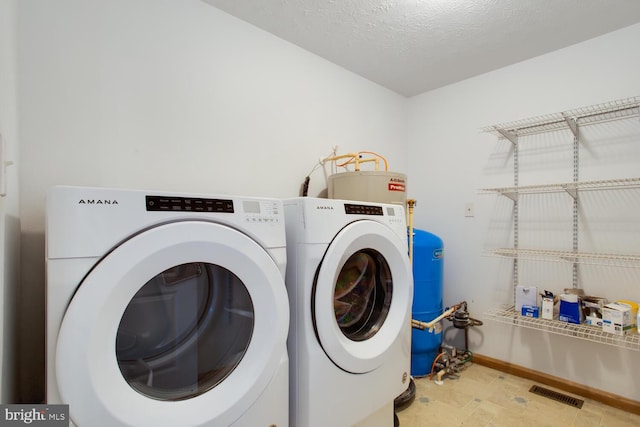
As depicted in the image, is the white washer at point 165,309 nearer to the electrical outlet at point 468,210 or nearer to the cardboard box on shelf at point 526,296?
the cardboard box on shelf at point 526,296

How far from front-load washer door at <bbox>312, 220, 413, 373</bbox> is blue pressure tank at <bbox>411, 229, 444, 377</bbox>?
26.0 inches

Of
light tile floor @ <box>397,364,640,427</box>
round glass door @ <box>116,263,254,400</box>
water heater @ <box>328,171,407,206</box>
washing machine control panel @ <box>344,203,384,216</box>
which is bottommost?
light tile floor @ <box>397,364,640,427</box>

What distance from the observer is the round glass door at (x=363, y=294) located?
1395mm

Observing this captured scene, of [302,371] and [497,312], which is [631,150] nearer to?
[497,312]

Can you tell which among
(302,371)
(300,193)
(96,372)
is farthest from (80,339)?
(300,193)

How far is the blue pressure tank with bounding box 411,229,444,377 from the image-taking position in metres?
2.12

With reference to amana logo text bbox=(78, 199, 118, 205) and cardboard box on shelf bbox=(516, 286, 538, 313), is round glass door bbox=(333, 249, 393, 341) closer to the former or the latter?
amana logo text bbox=(78, 199, 118, 205)

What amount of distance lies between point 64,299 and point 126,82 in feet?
3.45

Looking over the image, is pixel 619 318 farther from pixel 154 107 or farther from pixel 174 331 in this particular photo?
pixel 154 107

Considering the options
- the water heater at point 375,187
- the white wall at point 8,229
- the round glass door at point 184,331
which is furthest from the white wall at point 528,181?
the white wall at point 8,229

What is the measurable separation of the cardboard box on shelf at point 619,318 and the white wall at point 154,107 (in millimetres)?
→ 1722

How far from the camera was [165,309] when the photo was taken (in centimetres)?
99

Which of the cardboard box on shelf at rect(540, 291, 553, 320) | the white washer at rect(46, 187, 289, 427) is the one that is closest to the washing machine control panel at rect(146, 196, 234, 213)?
the white washer at rect(46, 187, 289, 427)

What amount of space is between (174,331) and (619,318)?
205 cm
